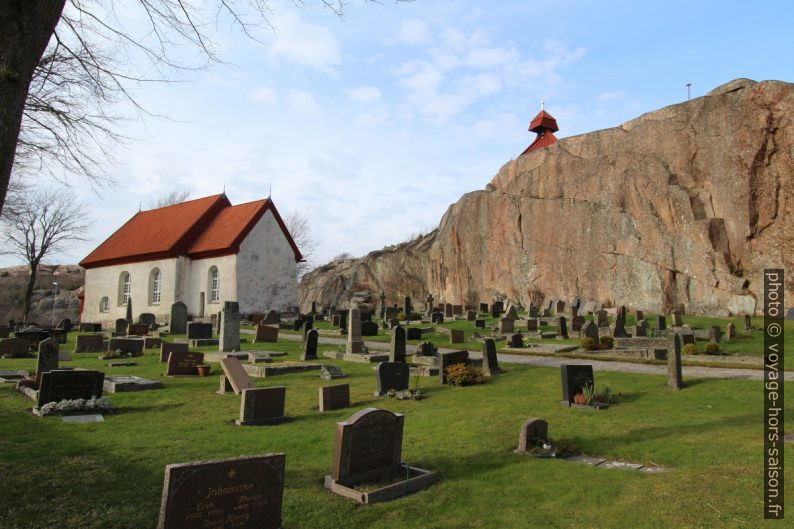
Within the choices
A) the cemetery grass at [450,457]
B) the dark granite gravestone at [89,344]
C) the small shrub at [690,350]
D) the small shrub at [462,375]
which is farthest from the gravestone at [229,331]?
the small shrub at [690,350]

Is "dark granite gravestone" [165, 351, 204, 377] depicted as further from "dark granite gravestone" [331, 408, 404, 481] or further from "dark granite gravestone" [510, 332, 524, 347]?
"dark granite gravestone" [510, 332, 524, 347]

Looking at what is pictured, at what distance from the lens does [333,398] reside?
10039 mm

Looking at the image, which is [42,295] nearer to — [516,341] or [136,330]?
[136,330]

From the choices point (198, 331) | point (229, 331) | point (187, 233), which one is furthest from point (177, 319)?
point (187, 233)

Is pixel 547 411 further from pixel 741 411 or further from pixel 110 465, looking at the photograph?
pixel 110 465

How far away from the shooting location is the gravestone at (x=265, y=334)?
2208 cm

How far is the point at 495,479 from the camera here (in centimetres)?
638

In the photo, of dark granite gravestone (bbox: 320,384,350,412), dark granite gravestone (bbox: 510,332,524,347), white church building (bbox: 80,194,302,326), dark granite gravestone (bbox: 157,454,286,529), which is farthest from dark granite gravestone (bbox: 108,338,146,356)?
white church building (bbox: 80,194,302,326)

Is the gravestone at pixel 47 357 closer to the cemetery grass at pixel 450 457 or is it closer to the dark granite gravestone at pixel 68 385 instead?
the cemetery grass at pixel 450 457

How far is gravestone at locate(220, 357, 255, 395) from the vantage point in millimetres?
11016

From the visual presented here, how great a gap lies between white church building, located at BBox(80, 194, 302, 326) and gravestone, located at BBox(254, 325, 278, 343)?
12655 mm

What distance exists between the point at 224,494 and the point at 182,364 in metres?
10.2

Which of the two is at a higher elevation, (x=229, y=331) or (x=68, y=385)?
(x=229, y=331)

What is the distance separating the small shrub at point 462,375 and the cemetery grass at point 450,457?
31.8 inches
